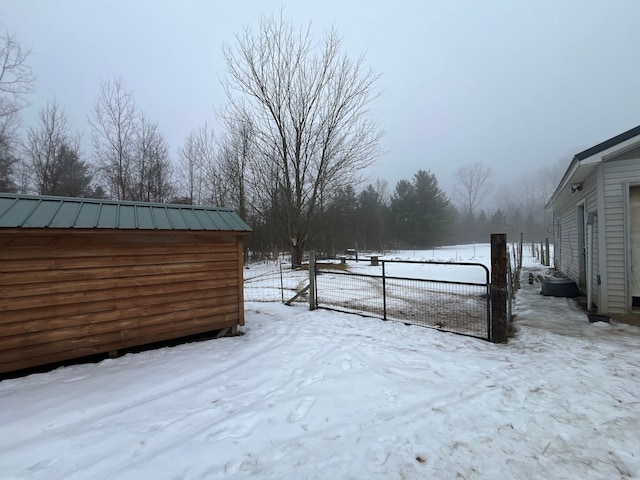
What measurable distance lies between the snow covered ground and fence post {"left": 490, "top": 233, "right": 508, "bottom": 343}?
0.23 m

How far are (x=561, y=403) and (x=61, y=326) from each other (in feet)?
18.9

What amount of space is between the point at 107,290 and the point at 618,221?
Result: 9110 mm

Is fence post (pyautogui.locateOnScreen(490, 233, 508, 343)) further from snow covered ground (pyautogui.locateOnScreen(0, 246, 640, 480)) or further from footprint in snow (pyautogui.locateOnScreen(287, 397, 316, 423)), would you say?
footprint in snow (pyautogui.locateOnScreen(287, 397, 316, 423))

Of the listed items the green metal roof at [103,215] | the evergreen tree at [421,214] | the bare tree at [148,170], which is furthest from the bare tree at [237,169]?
the evergreen tree at [421,214]

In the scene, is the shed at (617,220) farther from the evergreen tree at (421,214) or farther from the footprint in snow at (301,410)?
the evergreen tree at (421,214)

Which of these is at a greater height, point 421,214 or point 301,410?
point 421,214

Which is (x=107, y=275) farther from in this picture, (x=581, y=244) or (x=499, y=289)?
(x=581, y=244)

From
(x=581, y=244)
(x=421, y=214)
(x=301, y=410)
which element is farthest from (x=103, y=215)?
(x=421, y=214)

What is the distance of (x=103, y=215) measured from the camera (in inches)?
171

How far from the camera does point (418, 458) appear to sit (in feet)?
7.52

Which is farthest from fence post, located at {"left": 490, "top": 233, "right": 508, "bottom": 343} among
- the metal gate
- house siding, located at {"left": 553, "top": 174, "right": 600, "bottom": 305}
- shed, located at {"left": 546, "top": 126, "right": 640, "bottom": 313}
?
house siding, located at {"left": 553, "top": 174, "right": 600, "bottom": 305}

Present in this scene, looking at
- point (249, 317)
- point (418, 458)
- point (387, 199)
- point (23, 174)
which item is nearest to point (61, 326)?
point (249, 317)

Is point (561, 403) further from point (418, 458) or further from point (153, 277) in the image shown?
point (153, 277)

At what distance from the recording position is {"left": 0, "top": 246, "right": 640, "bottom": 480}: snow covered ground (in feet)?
7.37
